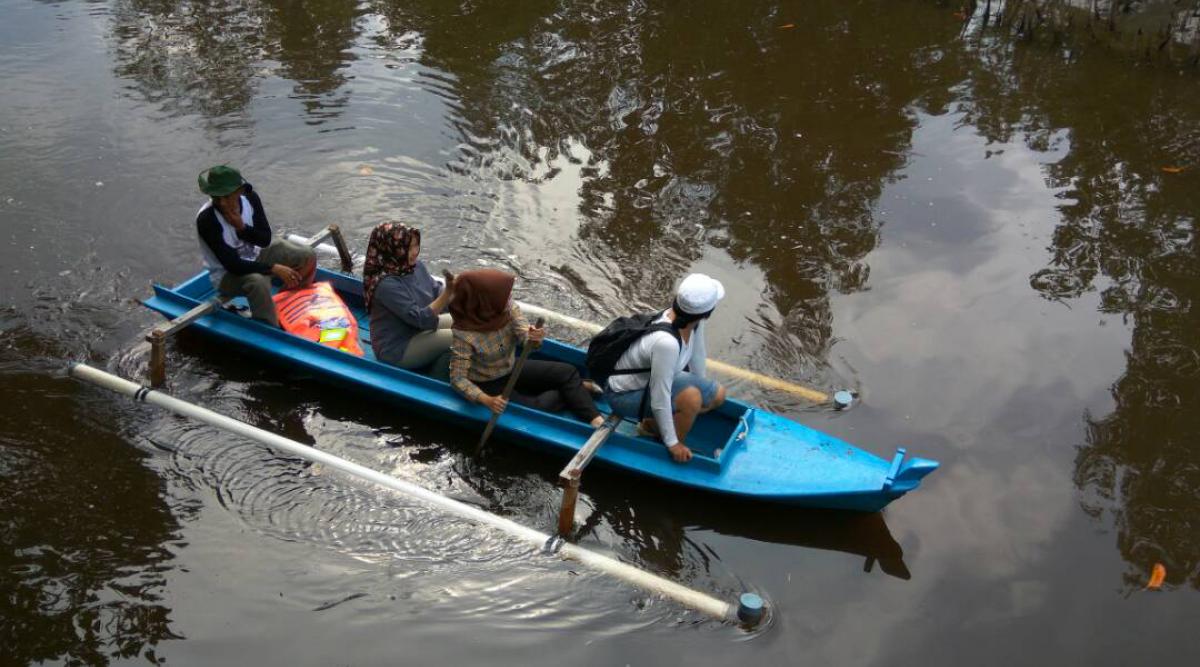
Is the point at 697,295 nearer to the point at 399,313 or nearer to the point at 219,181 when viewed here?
the point at 399,313

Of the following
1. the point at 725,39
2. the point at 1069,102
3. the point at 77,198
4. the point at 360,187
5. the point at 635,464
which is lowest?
the point at 77,198

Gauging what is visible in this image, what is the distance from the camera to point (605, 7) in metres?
13.2

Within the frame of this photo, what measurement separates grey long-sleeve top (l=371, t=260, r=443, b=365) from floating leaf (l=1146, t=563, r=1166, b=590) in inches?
184

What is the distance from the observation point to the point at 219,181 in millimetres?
6242

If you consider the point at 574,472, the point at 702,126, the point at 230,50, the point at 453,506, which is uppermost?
the point at 702,126

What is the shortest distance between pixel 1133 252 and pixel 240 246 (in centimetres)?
761

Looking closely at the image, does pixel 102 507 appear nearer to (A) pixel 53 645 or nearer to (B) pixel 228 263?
(A) pixel 53 645

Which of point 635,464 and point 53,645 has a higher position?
point 635,464

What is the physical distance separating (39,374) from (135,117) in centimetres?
462

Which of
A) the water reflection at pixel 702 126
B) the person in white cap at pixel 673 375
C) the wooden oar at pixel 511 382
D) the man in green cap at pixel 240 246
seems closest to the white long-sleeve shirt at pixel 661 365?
the person in white cap at pixel 673 375

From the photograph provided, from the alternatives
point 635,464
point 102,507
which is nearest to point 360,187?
point 102,507

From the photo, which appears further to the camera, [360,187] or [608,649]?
[360,187]

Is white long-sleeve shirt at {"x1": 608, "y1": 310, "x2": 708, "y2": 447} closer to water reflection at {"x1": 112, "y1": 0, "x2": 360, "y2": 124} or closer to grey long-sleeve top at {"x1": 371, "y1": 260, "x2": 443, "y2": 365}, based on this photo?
grey long-sleeve top at {"x1": 371, "y1": 260, "x2": 443, "y2": 365}

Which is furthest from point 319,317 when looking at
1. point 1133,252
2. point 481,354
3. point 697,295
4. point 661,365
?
point 1133,252
